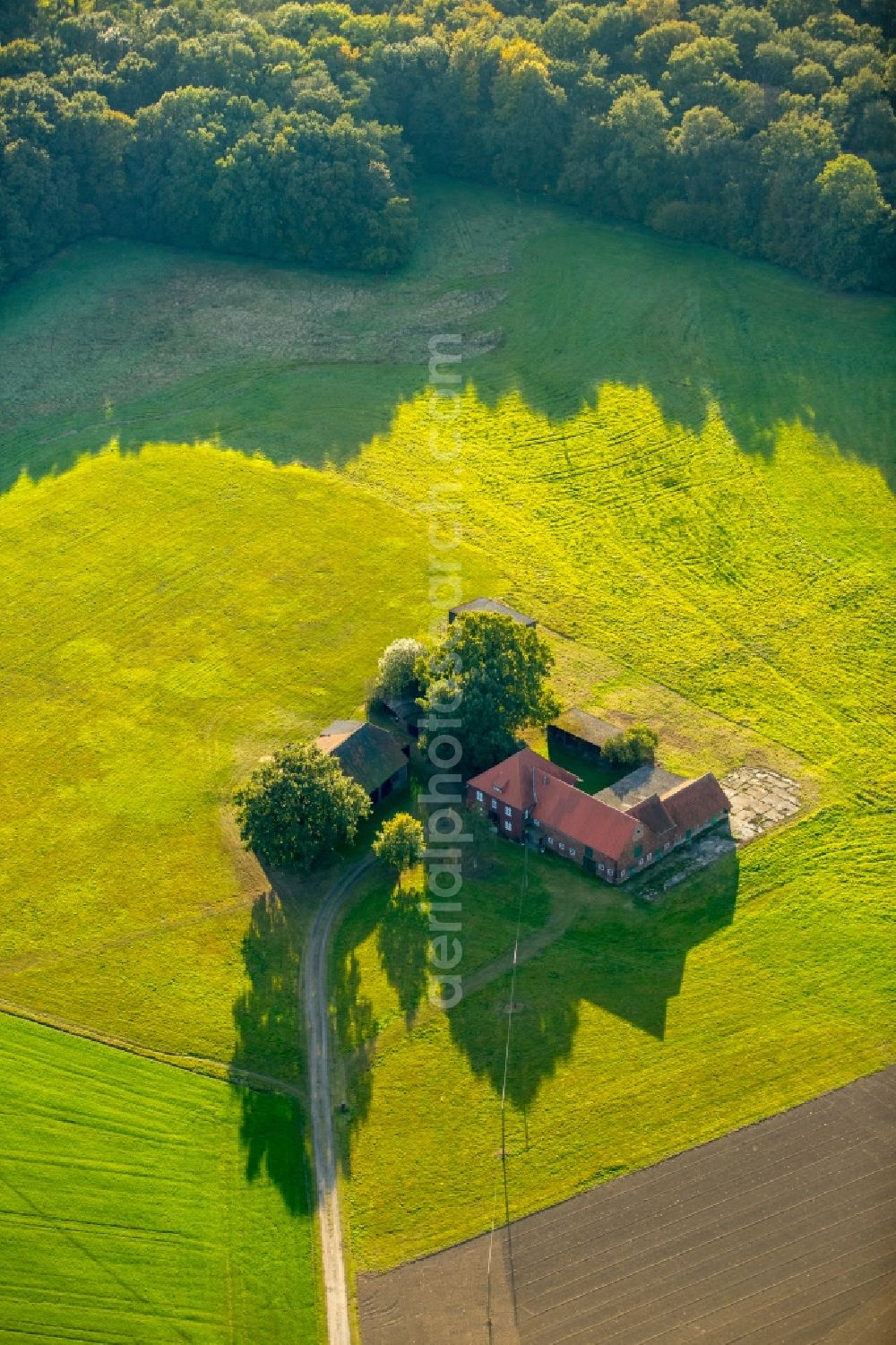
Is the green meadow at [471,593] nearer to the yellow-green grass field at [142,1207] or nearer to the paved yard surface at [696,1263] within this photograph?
→ the paved yard surface at [696,1263]

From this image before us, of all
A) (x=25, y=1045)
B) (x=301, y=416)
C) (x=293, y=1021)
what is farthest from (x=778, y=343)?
(x=25, y=1045)

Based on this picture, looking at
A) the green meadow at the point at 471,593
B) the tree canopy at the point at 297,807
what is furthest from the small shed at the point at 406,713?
the tree canopy at the point at 297,807

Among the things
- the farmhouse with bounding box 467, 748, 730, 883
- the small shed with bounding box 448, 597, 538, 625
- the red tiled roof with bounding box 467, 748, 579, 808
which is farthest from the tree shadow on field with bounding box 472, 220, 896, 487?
the farmhouse with bounding box 467, 748, 730, 883

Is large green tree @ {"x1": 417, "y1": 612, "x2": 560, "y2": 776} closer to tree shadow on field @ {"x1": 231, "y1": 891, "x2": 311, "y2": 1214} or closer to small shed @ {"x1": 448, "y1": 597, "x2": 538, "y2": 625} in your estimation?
small shed @ {"x1": 448, "y1": 597, "x2": 538, "y2": 625}

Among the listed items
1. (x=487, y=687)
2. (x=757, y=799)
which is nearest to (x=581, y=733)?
(x=487, y=687)

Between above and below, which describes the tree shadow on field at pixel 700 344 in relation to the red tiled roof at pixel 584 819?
above

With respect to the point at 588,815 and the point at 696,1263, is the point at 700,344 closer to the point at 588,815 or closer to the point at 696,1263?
the point at 588,815
